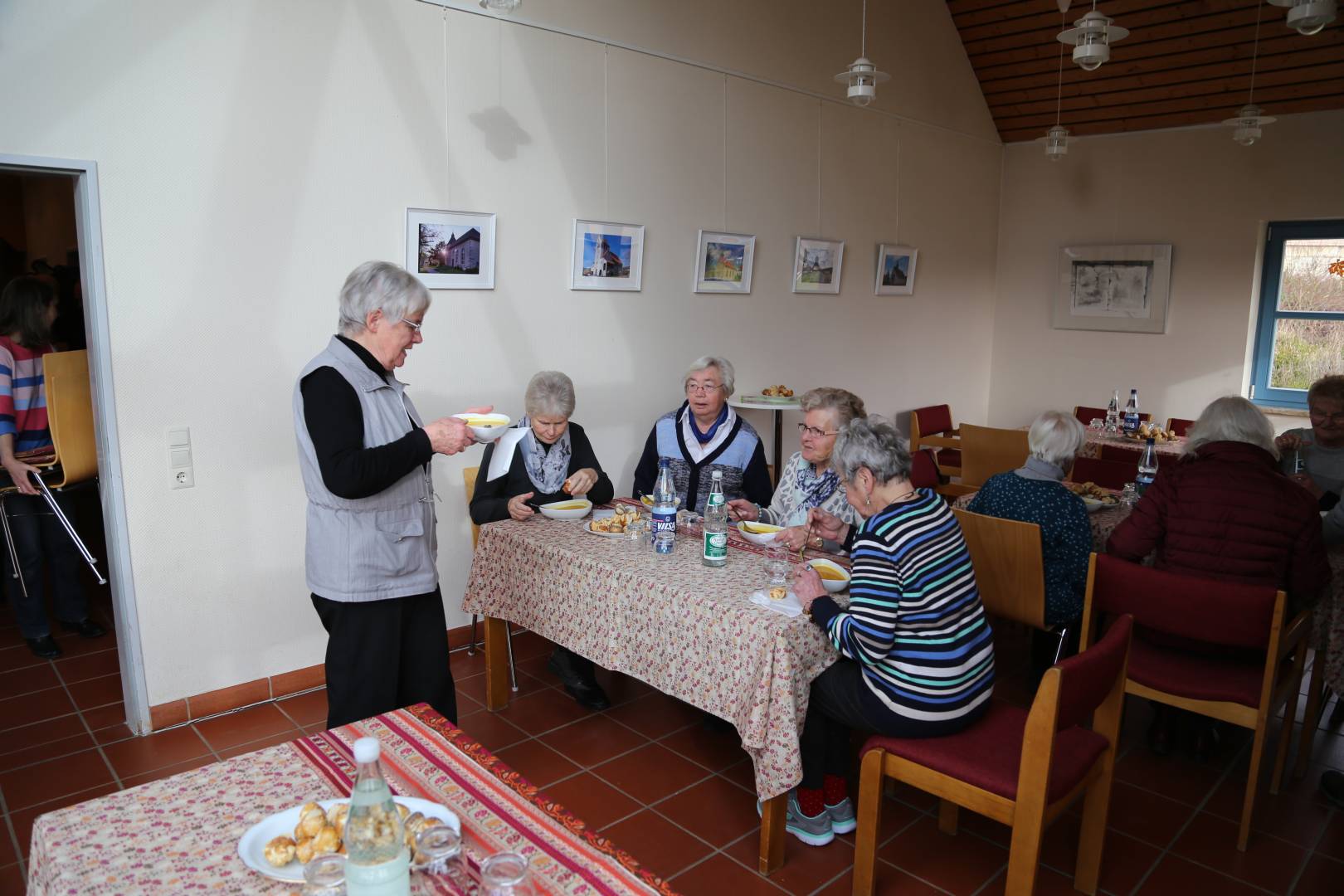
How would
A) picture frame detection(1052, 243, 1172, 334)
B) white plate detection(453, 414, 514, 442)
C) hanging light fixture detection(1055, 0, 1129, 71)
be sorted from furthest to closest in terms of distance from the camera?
picture frame detection(1052, 243, 1172, 334) → hanging light fixture detection(1055, 0, 1129, 71) → white plate detection(453, 414, 514, 442)

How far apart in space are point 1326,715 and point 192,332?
5.10 m

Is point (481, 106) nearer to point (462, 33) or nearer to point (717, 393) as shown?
point (462, 33)

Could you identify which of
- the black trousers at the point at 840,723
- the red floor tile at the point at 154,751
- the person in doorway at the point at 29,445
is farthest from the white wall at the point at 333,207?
the black trousers at the point at 840,723

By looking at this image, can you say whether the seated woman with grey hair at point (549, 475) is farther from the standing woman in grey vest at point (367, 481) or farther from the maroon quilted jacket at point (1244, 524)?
the maroon quilted jacket at point (1244, 524)


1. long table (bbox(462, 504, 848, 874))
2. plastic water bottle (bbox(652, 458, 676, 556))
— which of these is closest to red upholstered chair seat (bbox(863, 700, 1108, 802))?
long table (bbox(462, 504, 848, 874))

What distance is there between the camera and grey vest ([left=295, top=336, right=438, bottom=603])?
2352mm

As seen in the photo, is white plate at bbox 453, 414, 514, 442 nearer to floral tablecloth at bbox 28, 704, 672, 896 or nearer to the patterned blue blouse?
floral tablecloth at bbox 28, 704, 672, 896

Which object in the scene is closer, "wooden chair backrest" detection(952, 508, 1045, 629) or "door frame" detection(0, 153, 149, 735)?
"door frame" detection(0, 153, 149, 735)

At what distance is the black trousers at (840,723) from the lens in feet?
8.13

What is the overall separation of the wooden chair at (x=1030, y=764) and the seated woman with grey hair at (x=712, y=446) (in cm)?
168

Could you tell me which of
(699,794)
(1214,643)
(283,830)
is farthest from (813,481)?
(283,830)

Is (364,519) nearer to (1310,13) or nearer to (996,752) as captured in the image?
(996,752)

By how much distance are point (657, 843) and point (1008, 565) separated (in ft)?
5.72

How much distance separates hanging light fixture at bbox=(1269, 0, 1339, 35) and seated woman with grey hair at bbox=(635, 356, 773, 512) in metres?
2.80
